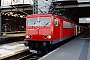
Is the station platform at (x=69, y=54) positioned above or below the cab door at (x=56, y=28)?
below

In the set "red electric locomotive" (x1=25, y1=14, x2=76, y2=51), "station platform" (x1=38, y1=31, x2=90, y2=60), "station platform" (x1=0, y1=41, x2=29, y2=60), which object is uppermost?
"red electric locomotive" (x1=25, y1=14, x2=76, y2=51)

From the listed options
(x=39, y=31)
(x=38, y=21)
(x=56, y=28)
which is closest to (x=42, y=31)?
(x=39, y=31)

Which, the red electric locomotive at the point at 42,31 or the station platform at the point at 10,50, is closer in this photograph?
the station platform at the point at 10,50

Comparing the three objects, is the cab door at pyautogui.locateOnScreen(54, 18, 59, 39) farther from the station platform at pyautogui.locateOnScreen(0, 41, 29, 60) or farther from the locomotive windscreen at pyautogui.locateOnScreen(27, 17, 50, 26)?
the station platform at pyautogui.locateOnScreen(0, 41, 29, 60)

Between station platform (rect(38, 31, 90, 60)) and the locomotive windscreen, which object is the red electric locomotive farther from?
station platform (rect(38, 31, 90, 60))

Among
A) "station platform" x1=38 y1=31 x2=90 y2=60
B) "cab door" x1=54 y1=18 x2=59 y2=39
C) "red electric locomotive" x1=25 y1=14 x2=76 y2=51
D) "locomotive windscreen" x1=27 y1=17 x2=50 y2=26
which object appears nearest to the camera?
"station platform" x1=38 y1=31 x2=90 y2=60

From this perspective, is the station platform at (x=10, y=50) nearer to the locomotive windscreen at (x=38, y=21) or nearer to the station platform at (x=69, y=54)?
the locomotive windscreen at (x=38, y=21)

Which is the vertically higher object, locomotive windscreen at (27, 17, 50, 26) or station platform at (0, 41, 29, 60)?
locomotive windscreen at (27, 17, 50, 26)

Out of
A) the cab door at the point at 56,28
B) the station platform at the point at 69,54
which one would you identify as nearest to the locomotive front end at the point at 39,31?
the cab door at the point at 56,28

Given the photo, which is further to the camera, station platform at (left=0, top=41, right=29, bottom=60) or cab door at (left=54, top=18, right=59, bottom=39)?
cab door at (left=54, top=18, right=59, bottom=39)

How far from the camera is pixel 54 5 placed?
30281 mm

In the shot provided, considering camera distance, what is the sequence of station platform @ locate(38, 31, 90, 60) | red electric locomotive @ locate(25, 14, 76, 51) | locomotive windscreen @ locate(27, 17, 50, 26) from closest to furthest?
station platform @ locate(38, 31, 90, 60) → red electric locomotive @ locate(25, 14, 76, 51) → locomotive windscreen @ locate(27, 17, 50, 26)

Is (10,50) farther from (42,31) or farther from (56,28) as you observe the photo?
(56,28)

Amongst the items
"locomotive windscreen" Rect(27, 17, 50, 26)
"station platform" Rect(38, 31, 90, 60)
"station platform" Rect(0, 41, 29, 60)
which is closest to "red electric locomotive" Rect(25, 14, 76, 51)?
"locomotive windscreen" Rect(27, 17, 50, 26)
